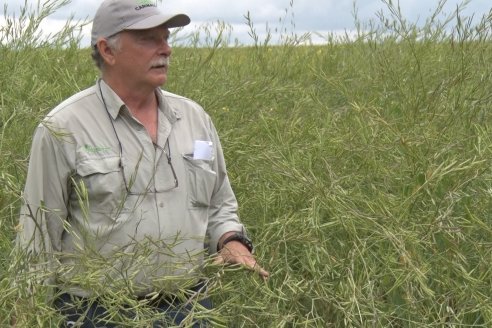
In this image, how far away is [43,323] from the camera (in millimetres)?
2314

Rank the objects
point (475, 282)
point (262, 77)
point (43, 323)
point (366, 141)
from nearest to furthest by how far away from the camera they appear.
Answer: point (43, 323) < point (475, 282) < point (366, 141) < point (262, 77)

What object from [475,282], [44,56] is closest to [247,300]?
[475,282]

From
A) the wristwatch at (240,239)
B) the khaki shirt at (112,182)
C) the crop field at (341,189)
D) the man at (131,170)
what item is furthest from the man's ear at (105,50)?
the wristwatch at (240,239)

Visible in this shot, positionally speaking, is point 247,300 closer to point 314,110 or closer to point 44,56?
point 314,110

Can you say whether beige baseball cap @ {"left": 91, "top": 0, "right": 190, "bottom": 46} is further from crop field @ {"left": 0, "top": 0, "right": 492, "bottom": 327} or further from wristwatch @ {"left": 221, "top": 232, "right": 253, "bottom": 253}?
wristwatch @ {"left": 221, "top": 232, "right": 253, "bottom": 253}

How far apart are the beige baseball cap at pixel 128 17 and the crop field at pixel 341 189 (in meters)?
0.38

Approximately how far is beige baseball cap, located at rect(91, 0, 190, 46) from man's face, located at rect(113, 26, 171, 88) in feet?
0.12

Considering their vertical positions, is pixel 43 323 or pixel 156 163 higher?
pixel 156 163

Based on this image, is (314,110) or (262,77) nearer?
(314,110)

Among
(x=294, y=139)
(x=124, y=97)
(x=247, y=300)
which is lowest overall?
(x=247, y=300)

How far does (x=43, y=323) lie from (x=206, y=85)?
260 cm

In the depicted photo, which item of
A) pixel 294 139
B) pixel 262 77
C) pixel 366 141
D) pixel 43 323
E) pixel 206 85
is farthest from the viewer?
pixel 262 77

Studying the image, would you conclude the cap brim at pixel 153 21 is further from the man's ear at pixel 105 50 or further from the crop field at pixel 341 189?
the crop field at pixel 341 189

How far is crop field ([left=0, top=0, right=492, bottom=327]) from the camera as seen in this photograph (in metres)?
2.80
